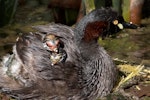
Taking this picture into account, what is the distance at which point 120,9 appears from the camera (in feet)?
21.9

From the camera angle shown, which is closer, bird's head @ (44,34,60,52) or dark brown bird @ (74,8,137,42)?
bird's head @ (44,34,60,52)

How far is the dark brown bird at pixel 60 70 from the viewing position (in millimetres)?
4891

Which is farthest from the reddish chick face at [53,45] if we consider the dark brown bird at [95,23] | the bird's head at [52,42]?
the dark brown bird at [95,23]

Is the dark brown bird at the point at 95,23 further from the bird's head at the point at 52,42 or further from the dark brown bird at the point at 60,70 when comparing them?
the bird's head at the point at 52,42

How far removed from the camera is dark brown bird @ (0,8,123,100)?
16.0 ft

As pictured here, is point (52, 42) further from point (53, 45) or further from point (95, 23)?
point (95, 23)

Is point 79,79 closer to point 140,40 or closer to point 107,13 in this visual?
point 107,13

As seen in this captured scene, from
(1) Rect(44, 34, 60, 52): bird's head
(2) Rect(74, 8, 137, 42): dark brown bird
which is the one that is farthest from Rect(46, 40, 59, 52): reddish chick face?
(2) Rect(74, 8, 137, 42): dark brown bird

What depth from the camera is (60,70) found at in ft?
16.0

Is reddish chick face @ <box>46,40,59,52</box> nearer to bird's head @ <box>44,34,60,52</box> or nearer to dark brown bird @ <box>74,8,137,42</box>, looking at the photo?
bird's head @ <box>44,34,60,52</box>

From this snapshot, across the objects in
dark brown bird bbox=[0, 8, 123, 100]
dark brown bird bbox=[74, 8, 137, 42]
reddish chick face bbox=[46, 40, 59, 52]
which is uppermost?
dark brown bird bbox=[74, 8, 137, 42]

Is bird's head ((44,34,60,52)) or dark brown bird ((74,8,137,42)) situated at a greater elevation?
dark brown bird ((74,8,137,42))

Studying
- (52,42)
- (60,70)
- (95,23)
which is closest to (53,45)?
(52,42)

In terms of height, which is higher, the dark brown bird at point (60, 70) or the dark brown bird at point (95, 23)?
the dark brown bird at point (95, 23)
